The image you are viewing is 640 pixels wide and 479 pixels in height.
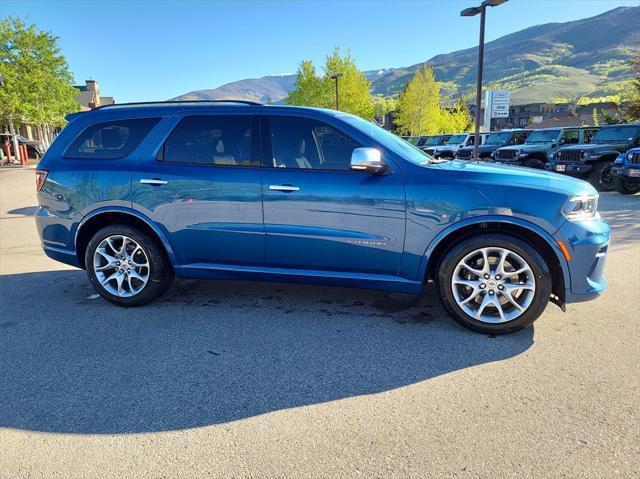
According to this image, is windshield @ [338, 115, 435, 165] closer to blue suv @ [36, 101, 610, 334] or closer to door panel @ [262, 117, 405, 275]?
blue suv @ [36, 101, 610, 334]

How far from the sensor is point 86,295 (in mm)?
4605

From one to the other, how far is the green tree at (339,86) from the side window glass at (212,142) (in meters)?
40.0

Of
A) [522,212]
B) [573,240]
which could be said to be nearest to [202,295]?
[522,212]

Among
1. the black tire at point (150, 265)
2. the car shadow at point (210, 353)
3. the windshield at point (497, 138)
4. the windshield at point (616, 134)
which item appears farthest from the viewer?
the windshield at point (497, 138)

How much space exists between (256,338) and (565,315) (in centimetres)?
263

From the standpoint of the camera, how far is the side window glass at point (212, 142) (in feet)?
12.7

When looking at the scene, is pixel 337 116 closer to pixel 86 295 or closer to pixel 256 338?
pixel 256 338

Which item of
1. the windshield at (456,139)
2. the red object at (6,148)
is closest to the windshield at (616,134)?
the windshield at (456,139)

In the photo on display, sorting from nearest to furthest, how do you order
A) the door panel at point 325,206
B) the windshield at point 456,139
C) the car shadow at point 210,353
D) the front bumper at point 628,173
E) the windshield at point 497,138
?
the car shadow at point 210,353 → the door panel at point 325,206 → the front bumper at point 628,173 → the windshield at point 497,138 → the windshield at point 456,139

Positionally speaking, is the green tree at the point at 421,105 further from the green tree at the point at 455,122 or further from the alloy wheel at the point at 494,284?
the alloy wheel at the point at 494,284

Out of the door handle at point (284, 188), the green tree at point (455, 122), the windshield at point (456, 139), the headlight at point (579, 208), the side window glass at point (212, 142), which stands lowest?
the headlight at point (579, 208)

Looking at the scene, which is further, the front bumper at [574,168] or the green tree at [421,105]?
the green tree at [421,105]

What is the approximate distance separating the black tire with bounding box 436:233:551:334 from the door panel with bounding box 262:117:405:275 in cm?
40

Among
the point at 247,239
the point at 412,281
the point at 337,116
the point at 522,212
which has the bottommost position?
the point at 412,281
